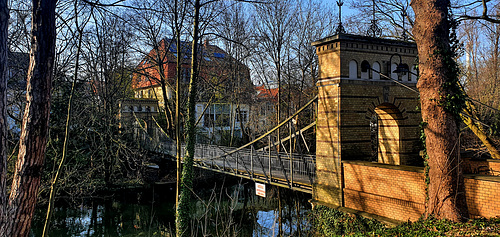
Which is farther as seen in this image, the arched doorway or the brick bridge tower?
Result: the arched doorway

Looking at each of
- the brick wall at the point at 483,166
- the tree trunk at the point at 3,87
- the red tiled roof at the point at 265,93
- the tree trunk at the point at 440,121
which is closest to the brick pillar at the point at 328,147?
the tree trunk at the point at 440,121

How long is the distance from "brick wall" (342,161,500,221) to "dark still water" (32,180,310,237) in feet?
8.71

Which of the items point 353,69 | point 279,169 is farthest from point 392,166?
point 279,169

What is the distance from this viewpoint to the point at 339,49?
25.1 feet

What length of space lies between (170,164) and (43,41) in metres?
16.5

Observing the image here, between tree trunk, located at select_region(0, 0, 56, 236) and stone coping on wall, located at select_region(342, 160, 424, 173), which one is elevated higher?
tree trunk, located at select_region(0, 0, 56, 236)

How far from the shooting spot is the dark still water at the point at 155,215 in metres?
10.9

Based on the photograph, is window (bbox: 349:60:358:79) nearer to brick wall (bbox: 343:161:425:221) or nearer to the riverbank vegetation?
brick wall (bbox: 343:161:425:221)

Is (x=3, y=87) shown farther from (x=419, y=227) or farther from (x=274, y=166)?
(x=274, y=166)

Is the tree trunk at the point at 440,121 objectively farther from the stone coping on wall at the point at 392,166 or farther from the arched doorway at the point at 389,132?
the arched doorway at the point at 389,132

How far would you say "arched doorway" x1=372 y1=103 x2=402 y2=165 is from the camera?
8.96 m

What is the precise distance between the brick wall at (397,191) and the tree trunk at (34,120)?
610cm

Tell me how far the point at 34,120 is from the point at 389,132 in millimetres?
8408

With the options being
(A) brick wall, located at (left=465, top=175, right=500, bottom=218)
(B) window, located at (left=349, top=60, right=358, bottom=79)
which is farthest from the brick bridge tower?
(A) brick wall, located at (left=465, top=175, right=500, bottom=218)
